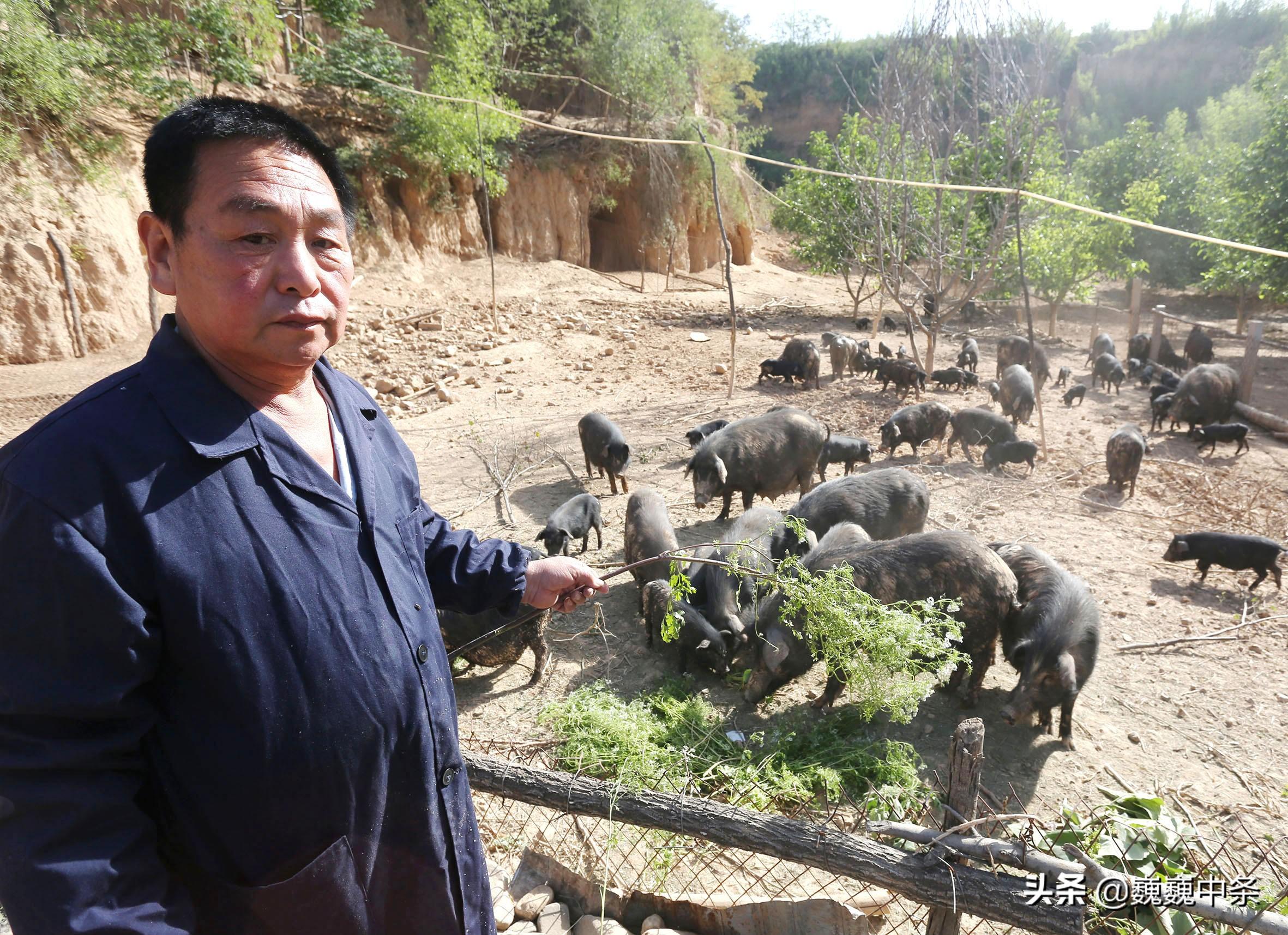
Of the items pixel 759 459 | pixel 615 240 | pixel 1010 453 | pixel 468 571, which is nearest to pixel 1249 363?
pixel 1010 453

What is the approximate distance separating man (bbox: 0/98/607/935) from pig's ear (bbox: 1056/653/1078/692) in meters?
4.66

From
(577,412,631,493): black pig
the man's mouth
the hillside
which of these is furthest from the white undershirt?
the hillside

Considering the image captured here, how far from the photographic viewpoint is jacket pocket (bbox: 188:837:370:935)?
1.43 m

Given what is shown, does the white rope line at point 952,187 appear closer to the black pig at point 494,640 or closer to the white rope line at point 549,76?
the white rope line at point 549,76

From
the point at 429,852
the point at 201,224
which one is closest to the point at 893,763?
the point at 429,852

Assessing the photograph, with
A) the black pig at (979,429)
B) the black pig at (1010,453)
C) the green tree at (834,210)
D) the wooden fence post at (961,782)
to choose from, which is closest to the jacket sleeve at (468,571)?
the wooden fence post at (961,782)

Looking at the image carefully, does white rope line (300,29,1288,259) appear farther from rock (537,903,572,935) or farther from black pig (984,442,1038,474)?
rock (537,903,572,935)

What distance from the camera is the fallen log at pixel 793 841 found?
8.89ft

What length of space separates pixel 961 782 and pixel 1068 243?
21.3m

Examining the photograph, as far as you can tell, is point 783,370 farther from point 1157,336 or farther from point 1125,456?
point 1157,336

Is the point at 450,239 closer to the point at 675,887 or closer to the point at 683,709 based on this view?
the point at 683,709

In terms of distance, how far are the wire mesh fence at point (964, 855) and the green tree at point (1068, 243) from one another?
1528cm

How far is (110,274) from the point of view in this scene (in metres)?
13.5

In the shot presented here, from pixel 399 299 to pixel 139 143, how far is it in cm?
611
